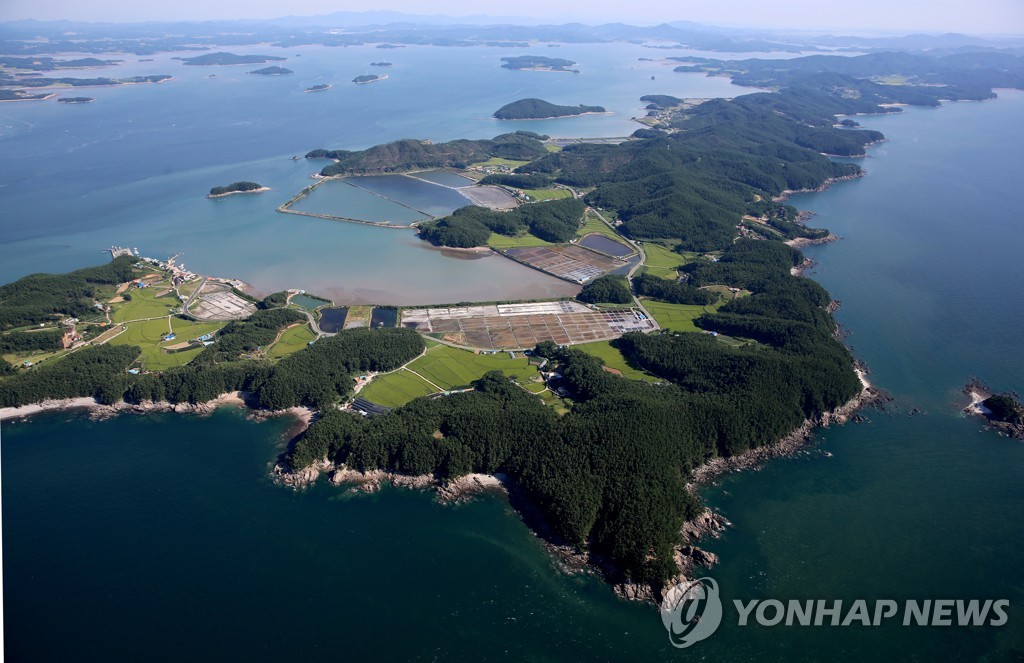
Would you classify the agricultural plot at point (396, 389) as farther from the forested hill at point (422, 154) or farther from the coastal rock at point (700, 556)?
the forested hill at point (422, 154)

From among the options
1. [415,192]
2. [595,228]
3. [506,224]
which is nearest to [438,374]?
[506,224]

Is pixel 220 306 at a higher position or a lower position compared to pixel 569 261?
lower

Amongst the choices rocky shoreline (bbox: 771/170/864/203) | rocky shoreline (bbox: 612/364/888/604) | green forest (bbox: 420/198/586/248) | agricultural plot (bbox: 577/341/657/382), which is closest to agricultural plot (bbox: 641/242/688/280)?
green forest (bbox: 420/198/586/248)

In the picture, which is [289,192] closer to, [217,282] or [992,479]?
[217,282]

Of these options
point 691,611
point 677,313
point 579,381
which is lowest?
point 691,611

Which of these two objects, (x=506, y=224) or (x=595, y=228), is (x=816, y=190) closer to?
(x=595, y=228)

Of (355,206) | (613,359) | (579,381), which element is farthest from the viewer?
(355,206)

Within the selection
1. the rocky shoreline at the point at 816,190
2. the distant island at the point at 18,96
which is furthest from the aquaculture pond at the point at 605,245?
the distant island at the point at 18,96
